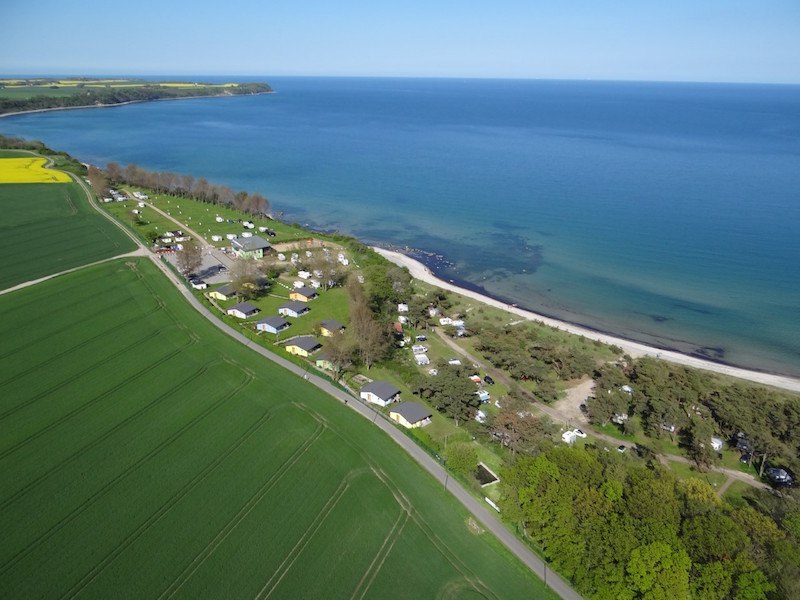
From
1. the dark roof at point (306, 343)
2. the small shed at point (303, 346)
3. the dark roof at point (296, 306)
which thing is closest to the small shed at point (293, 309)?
the dark roof at point (296, 306)

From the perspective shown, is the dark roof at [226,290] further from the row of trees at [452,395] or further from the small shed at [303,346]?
the row of trees at [452,395]

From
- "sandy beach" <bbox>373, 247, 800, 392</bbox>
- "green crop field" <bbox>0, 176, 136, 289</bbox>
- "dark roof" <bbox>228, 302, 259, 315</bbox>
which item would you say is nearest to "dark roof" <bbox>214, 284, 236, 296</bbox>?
"dark roof" <bbox>228, 302, 259, 315</bbox>

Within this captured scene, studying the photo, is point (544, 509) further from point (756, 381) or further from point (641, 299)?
point (641, 299)

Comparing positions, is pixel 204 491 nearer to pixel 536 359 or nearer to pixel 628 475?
pixel 628 475

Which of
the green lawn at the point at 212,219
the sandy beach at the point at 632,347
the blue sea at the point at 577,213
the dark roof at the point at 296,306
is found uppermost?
the dark roof at the point at 296,306

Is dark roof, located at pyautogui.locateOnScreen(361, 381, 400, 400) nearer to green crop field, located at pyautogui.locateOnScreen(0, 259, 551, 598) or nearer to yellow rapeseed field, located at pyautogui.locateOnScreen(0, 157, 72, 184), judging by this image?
green crop field, located at pyautogui.locateOnScreen(0, 259, 551, 598)
